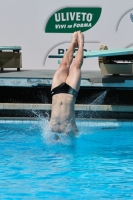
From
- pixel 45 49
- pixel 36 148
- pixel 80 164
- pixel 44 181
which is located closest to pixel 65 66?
pixel 36 148

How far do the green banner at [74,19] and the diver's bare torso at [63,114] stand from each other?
6.26 meters

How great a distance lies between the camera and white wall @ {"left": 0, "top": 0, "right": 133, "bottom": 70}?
12555 millimetres

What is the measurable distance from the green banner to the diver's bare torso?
626cm

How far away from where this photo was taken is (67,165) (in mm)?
5801

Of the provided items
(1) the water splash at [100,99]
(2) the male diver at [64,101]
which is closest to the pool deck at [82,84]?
(1) the water splash at [100,99]

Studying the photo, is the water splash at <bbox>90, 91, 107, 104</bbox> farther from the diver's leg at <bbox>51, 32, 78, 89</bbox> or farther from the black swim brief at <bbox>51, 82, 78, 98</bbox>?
the black swim brief at <bbox>51, 82, 78, 98</bbox>

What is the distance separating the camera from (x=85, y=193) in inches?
187

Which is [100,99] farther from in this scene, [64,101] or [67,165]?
[67,165]

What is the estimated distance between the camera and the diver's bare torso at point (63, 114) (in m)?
6.43

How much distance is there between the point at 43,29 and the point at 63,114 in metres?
6.51

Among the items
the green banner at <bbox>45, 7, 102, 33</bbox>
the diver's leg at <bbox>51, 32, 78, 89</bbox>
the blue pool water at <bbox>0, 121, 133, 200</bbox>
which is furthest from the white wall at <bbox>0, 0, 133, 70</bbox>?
the diver's leg at <bbox>51, 32, 78, 89</bbox>

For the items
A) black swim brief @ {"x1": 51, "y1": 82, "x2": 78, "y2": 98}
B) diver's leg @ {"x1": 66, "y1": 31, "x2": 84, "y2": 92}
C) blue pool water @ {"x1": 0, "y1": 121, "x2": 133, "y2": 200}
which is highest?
diver's leg @ {"x1": 66, "y1": 31, "x2": 84, "y2": 92}

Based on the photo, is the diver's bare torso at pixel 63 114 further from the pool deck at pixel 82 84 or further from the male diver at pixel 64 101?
the pool deck at pixel 82 84

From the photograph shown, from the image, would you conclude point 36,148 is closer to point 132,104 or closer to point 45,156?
point 45,156
